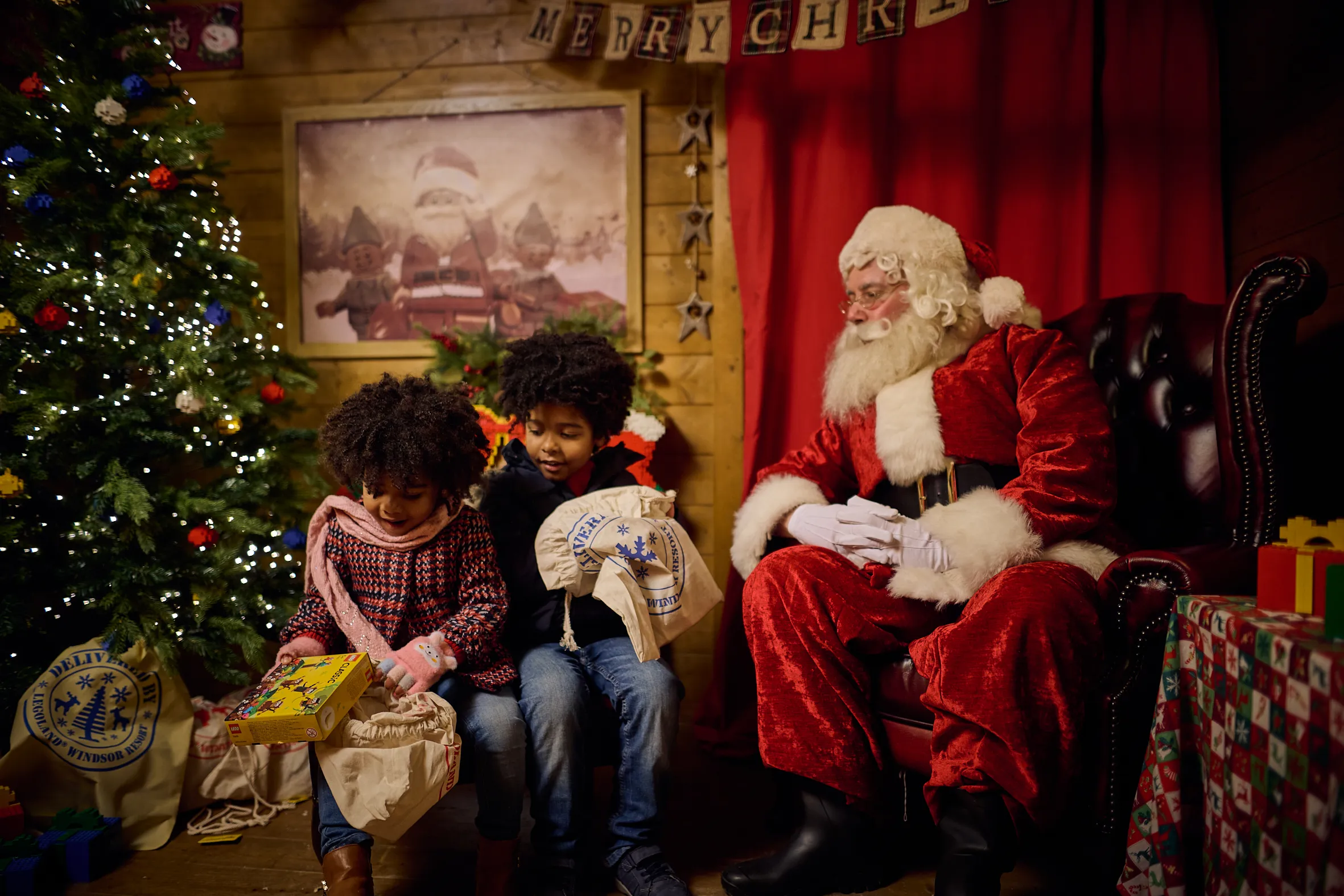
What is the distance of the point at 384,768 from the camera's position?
139 centimetres

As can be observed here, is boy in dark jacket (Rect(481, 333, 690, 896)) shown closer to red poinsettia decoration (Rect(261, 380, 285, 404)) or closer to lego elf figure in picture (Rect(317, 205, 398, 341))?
red poinsettia decoration (Rect(261, 380, 285, 404))

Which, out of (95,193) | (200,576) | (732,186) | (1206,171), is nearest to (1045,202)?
(1206,171)

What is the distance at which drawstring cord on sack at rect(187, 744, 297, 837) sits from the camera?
6.46 ft

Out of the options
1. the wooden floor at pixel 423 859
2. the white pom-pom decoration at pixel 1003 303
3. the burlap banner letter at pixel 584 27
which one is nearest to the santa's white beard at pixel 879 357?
the white pom-pom decoration at pixel 1003 303

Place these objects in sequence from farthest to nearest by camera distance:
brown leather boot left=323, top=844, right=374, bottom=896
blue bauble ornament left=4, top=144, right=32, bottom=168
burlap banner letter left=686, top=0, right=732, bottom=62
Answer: burlap banner letter left=686, top=0, right=732, bottom=62 < blue bauble ornament left=4, top=144, right=32, bottom=168 < brown leather boot left=323, top=844, right=374, bottom=896

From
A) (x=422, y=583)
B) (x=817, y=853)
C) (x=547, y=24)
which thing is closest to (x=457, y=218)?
(x=547, y=24)

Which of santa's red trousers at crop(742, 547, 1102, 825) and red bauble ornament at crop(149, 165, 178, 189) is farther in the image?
red bauble ornament at crop(149, 165, 178, 189)

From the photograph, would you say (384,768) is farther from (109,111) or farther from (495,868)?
(109,111)

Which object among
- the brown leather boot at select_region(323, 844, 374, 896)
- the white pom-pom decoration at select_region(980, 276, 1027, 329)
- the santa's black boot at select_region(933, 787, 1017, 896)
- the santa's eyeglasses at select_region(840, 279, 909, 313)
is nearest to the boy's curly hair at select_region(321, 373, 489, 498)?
the brown leather boot at select_region(323, 844, 374, 896)

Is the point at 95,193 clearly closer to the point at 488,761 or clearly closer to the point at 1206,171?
the point at 488,761

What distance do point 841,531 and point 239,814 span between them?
67.3 inches

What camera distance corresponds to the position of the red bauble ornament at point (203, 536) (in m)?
2.19

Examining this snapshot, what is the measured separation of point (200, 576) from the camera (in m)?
2.19

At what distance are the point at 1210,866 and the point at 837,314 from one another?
71.5 inches
